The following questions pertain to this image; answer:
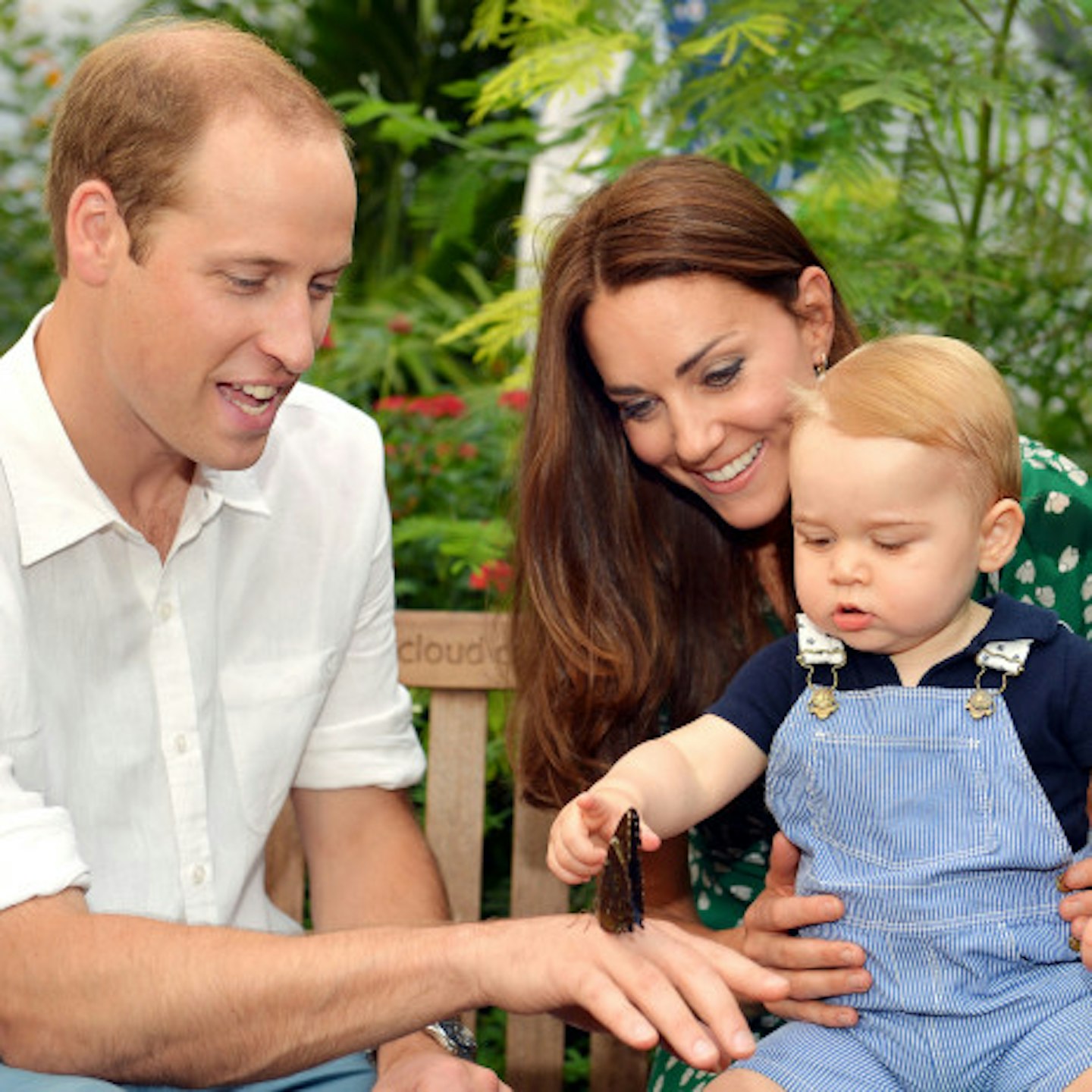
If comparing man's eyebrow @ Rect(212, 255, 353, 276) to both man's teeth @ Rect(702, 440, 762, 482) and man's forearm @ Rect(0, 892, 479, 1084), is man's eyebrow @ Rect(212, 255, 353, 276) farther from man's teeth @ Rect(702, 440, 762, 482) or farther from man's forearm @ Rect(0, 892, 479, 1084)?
man's forearm @ Rect(0, 892, 479, 1084)

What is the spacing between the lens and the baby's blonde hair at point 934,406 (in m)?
2.42

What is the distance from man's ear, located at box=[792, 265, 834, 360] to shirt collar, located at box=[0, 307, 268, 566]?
3.85ft

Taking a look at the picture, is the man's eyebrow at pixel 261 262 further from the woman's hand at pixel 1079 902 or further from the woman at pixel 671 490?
the woman's hand at pixel 1079 902

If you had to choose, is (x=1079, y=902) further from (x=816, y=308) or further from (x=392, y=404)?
(x=392, y=404)

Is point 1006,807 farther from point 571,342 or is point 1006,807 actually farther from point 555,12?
point 555,12

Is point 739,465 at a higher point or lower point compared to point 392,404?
higher

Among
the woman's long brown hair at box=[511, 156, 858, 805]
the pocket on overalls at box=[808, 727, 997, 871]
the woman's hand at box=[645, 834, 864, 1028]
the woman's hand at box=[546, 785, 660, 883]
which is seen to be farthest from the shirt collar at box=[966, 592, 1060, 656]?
the woman's long brown hair at box=[511, 156, 858, 805]

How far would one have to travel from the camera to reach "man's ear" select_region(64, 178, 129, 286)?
2.74 metres

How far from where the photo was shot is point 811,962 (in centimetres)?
251

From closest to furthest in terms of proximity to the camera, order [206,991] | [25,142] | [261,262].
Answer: [206,991] < [261,262] < [25,142]

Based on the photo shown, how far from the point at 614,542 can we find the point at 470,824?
665 mm

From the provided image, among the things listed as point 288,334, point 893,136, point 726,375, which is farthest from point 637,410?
point 893,136

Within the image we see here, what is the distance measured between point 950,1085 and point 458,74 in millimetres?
7136

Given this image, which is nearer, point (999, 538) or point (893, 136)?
point (999, 538)
